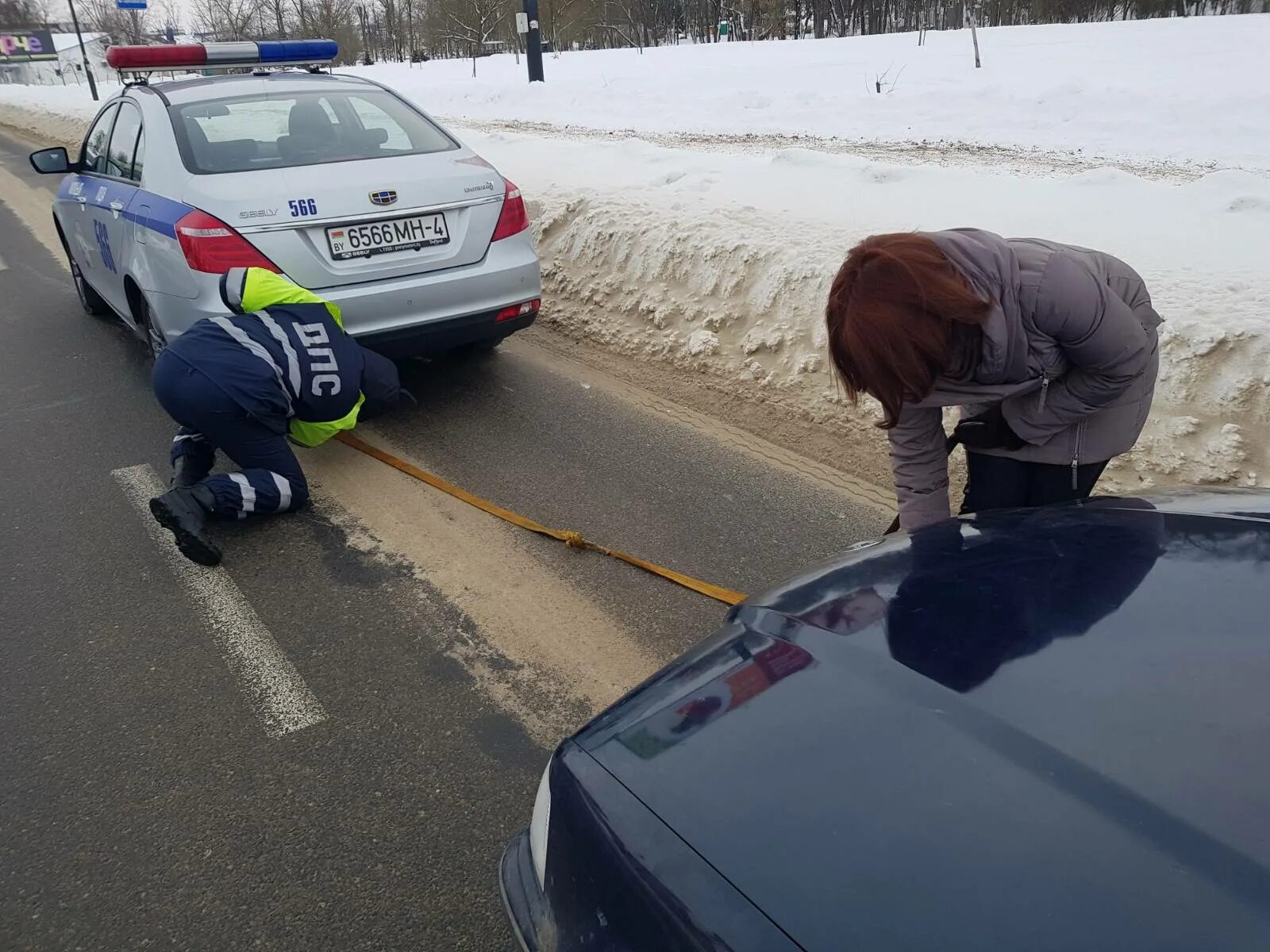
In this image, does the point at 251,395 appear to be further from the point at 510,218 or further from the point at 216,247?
the point at 510,218

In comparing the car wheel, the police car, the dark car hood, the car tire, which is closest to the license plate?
the police car

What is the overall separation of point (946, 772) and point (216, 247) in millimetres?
4071

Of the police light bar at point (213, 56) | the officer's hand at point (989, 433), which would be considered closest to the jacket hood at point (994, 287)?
the officer's hand at point (989, 433)

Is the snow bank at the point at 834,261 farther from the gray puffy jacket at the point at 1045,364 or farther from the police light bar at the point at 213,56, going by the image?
the police light bar at the point at 213,56

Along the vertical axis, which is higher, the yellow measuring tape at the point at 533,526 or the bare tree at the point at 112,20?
the bare tree at the point at 112,20

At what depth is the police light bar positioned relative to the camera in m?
5.71

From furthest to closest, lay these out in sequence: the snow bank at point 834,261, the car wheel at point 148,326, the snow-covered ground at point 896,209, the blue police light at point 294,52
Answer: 1. the blue police light at point 294,52
2. the car wheel at point 148,326
3. the snow-covered ground at point 896,209
4. the snow bank at point 834,261

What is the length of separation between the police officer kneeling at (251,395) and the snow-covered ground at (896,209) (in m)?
2.25

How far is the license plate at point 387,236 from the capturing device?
14.4 ft

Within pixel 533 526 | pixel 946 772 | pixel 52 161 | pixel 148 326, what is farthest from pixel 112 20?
pixel 946 772

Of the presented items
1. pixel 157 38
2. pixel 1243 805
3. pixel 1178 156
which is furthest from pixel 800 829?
pixel 157 38

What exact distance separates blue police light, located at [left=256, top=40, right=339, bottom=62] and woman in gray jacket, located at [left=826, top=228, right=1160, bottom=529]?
5528mm

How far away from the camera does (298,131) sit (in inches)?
195

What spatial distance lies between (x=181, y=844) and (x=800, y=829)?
1.88 m
